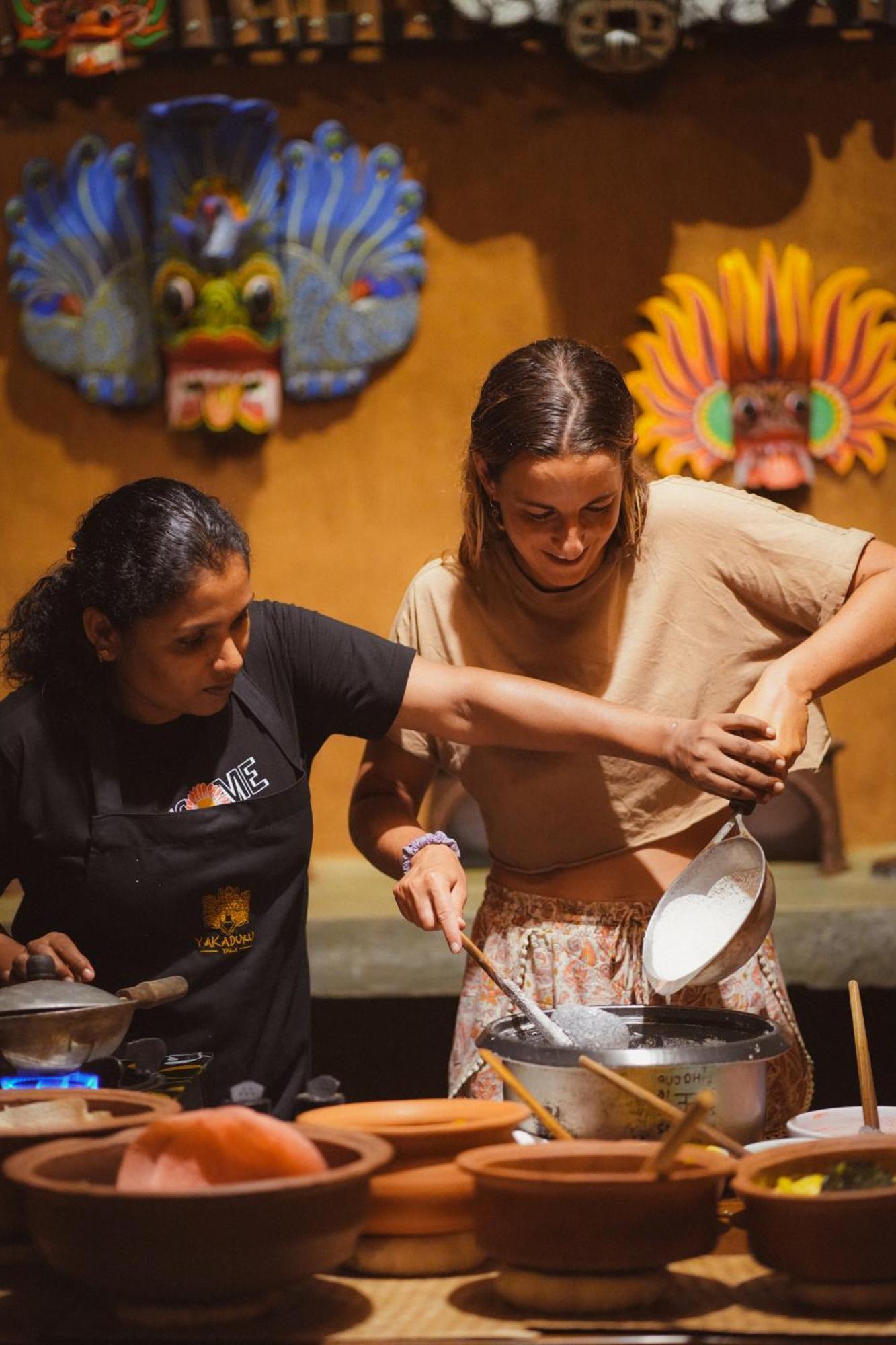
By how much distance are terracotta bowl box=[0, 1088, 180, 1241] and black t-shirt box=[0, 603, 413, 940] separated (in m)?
0.47

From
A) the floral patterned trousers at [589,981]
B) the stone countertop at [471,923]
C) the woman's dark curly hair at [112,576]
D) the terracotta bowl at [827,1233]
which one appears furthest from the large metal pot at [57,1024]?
the stone countertop at [471,923]

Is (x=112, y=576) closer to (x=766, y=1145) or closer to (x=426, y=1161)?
(x=426, y=1161)

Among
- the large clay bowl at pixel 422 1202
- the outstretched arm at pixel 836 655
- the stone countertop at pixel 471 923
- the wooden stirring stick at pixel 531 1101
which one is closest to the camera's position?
the large clay bowl at pixel 422 1202

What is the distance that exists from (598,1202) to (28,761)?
39.9 inches

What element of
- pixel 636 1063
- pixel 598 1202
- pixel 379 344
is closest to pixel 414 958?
pixel 379 344

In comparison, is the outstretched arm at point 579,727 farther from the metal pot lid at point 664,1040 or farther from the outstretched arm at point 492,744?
the metal pot lid at point 664,1040

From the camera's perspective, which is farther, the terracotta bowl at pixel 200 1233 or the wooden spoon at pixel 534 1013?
the wooden spoon at pixel 534 1013

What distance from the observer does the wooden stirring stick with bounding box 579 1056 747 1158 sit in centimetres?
143

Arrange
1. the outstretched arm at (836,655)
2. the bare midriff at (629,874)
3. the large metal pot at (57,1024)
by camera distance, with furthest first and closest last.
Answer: the bare midriff at (629,874) < the outstretched arm at (836,655) < the large metal pot at (57,1024)

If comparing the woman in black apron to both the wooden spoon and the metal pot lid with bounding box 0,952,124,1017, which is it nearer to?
the metal pot lid with bounding box 0,952,124,1017

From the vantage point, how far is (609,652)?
7.18ft

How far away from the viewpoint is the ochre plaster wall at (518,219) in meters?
4.75

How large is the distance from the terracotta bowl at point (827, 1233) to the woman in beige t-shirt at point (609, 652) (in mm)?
801

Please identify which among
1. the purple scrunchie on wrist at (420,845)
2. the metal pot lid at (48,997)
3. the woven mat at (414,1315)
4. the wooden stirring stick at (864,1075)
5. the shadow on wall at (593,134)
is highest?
the shadow on wall at (593,134)
